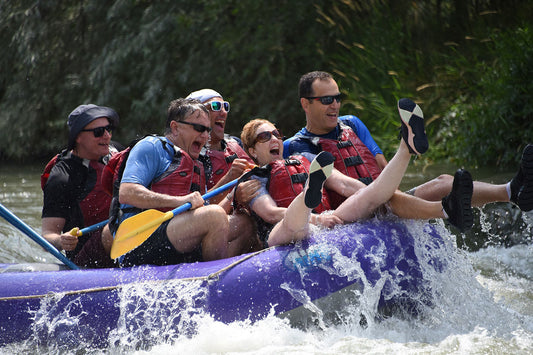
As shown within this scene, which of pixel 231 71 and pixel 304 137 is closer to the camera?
pixel 304 137

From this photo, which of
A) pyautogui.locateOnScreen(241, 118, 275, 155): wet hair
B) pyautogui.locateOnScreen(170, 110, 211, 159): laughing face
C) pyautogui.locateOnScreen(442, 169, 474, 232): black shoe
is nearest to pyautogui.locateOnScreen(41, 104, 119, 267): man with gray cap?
pyautogui.locateOnScreen(170, 110, 211, 159): laughing face

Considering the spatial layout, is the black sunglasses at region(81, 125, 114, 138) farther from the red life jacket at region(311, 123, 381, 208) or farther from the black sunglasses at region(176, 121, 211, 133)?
the red life jacket at region(311, 123, 381, 208)

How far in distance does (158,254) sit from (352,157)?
1242mm

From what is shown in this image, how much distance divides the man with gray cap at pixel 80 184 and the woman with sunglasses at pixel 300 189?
919 mm

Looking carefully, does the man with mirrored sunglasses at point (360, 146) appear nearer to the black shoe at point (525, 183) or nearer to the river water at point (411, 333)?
the black shoe at point (525, 183)

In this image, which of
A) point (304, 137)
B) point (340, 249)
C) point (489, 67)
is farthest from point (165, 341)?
point (489, 67)

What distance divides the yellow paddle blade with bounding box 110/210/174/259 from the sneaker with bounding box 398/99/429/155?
1.17 m

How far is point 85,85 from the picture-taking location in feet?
34.9

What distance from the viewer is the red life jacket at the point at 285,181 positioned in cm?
377

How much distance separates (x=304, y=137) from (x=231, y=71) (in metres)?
5.92

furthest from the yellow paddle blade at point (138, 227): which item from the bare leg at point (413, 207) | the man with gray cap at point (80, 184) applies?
the bare leg at point (413, 207)

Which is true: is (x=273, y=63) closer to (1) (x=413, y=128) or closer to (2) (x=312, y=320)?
(1) (x=413, y=128)

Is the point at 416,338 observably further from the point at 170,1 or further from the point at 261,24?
the point at 170,1

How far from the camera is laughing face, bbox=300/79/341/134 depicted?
430 cm
